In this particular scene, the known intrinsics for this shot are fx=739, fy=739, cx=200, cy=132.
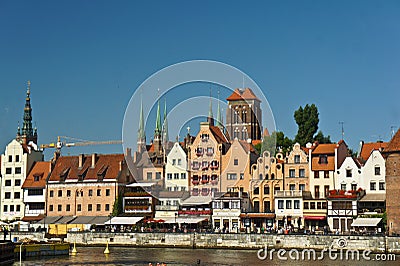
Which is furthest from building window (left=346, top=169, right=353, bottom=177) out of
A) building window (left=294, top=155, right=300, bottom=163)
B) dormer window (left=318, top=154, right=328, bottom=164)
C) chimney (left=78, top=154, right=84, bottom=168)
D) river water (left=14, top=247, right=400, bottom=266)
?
chimney (left=78, top=154, right=84, bottom=168)

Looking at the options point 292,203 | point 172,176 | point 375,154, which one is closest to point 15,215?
point 172,176

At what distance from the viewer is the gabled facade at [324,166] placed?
105 meters

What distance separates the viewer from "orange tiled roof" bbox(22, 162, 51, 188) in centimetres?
12198

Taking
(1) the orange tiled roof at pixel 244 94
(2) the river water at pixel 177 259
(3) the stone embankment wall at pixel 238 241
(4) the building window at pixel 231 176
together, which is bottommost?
(2) the river water at pixel 177 259

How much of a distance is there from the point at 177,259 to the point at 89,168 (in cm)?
4587

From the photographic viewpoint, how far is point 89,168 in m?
122

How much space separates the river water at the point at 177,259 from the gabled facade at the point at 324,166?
20.6 metres

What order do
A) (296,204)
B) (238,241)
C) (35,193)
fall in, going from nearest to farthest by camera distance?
(238,241) < (296,204) < (35,193)

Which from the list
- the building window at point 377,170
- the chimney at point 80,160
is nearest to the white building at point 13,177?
the chimney at point 80,160

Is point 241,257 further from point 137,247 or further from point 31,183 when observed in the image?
point 31,183

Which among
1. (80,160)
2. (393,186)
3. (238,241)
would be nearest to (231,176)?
(238,241)

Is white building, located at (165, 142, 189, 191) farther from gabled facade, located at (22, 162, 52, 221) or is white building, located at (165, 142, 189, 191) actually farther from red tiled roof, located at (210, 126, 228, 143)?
gabled facade, located at (22, 162, 52, 221)

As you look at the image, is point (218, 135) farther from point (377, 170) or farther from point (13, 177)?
point (13, 177)

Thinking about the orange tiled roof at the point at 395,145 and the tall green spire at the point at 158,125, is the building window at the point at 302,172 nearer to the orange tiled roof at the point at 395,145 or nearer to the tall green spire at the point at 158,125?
the orange tiled roof at the point at 395,145
